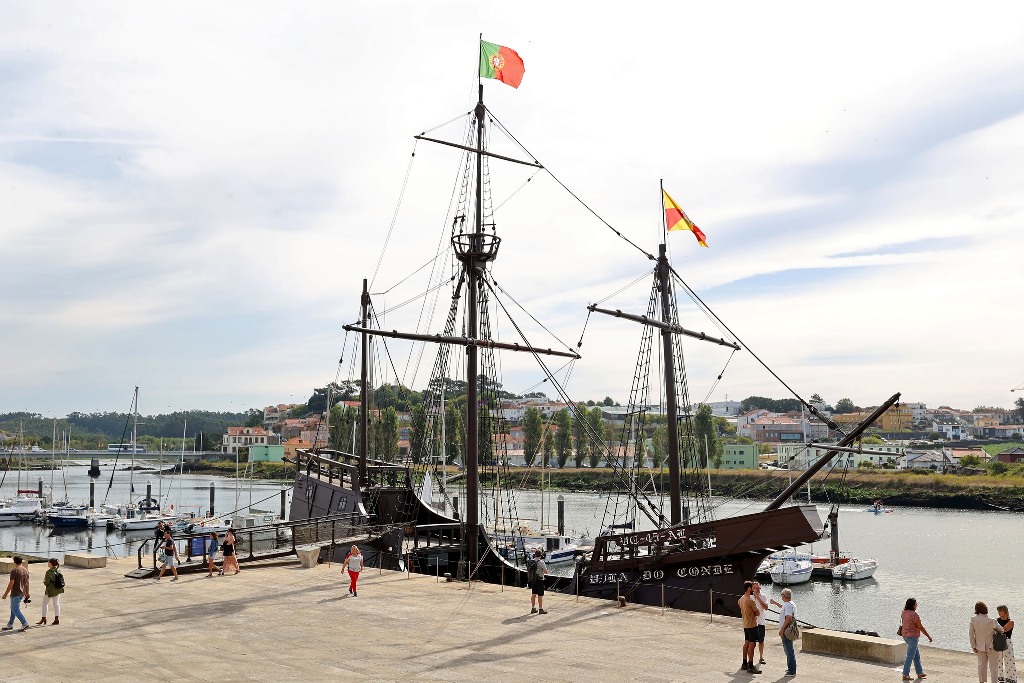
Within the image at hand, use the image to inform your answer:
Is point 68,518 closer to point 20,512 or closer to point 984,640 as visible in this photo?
point 20,512

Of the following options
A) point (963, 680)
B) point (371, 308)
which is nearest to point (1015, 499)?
point (371, 308)

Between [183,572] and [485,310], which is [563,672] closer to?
[183,572]

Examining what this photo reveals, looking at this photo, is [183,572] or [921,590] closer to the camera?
[183,572]

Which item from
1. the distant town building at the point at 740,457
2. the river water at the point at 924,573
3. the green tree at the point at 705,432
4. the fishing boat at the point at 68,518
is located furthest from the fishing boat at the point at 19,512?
the distant town building at the point at 740,457

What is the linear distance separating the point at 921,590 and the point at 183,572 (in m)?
37.7

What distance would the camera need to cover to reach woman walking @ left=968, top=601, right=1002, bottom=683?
12.5 meters

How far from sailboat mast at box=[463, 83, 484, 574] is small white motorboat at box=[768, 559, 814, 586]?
88.7 feet

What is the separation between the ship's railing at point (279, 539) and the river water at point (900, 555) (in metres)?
16.3

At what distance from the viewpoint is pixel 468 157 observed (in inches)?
1281

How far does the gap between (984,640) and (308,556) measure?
1921 cm

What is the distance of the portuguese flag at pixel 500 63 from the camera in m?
31.4

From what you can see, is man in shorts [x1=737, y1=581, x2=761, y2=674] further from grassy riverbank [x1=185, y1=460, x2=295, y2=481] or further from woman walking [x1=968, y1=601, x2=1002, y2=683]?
grassy riverbank [x1=185, y1=460, x2=295, y2=481]

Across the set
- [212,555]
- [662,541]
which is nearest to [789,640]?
[662,541]

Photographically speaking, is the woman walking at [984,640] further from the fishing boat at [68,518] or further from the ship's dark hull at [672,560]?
the fishing boat at [68,518]
